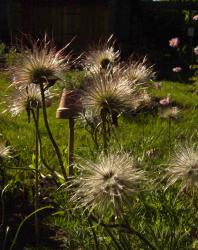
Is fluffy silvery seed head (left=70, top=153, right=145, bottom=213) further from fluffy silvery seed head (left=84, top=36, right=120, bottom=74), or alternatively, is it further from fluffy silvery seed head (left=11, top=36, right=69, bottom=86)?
fluffy silvery seed head (left=84, top=36, right=120, bottom=74)

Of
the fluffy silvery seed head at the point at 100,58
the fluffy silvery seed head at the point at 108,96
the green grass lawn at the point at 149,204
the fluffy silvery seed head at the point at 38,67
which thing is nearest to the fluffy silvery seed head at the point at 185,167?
the green grass lawn at the point at 149,204

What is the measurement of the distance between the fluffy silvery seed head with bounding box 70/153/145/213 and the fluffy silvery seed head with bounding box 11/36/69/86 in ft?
1.41

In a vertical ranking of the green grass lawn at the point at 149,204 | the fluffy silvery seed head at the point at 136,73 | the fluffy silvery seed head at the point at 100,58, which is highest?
the fluffy silvery seed head at the point at 100,58

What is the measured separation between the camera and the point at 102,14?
18.7 meters

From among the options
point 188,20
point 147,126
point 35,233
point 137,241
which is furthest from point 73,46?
point 137,241

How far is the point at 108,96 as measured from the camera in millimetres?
2348

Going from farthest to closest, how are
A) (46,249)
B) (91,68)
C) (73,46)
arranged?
(73,46) → (46,249) → (91,68)

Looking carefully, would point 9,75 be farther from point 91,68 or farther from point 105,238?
point 105,238

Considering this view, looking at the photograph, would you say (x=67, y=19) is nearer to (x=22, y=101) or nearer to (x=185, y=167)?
(x=22, y=101)

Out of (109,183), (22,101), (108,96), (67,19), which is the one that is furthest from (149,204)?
(67,19)

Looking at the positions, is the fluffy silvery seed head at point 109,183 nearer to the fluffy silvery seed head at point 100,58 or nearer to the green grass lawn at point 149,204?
the green grass lawn at point 149,204

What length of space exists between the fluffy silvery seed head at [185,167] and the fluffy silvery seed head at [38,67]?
20.3 inches

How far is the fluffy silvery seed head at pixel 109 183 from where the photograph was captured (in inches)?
78.8

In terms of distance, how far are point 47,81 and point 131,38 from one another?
57.3 ft
